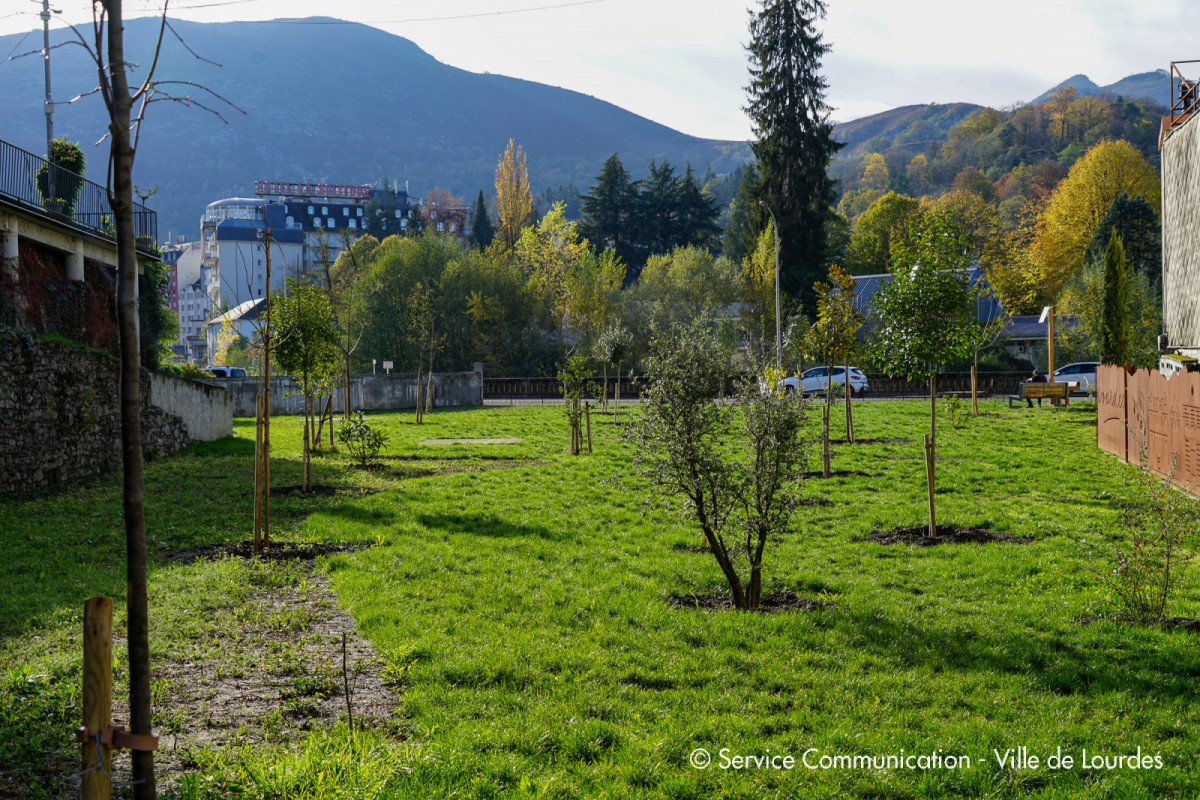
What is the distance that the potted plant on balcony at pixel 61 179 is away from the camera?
20266 mm

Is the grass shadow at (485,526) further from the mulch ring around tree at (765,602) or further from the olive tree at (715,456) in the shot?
the olive tree at (715,456)

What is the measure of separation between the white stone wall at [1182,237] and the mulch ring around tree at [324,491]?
20.1 meters

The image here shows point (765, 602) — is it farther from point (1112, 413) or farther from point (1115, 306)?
point (1115, 306)

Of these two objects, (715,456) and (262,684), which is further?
(715,456)

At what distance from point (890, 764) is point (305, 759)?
328 centimetres

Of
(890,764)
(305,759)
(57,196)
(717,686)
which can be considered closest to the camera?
(305,759)

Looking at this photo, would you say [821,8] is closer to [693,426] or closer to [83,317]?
[83,317]

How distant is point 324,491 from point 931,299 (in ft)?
36.3

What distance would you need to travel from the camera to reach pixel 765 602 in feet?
26.1

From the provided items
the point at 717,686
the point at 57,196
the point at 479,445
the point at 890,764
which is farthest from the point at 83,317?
the point at 890,764

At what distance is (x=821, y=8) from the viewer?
47.7 meters

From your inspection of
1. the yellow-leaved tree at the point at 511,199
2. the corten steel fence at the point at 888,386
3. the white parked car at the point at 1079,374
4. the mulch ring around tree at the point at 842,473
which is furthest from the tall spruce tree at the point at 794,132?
the mulch ring around tree at the point at 842,473

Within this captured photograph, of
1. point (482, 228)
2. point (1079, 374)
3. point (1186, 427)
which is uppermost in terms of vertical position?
point (482, 228)

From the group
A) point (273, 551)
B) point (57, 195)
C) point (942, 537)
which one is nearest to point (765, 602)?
point (942, 537)
